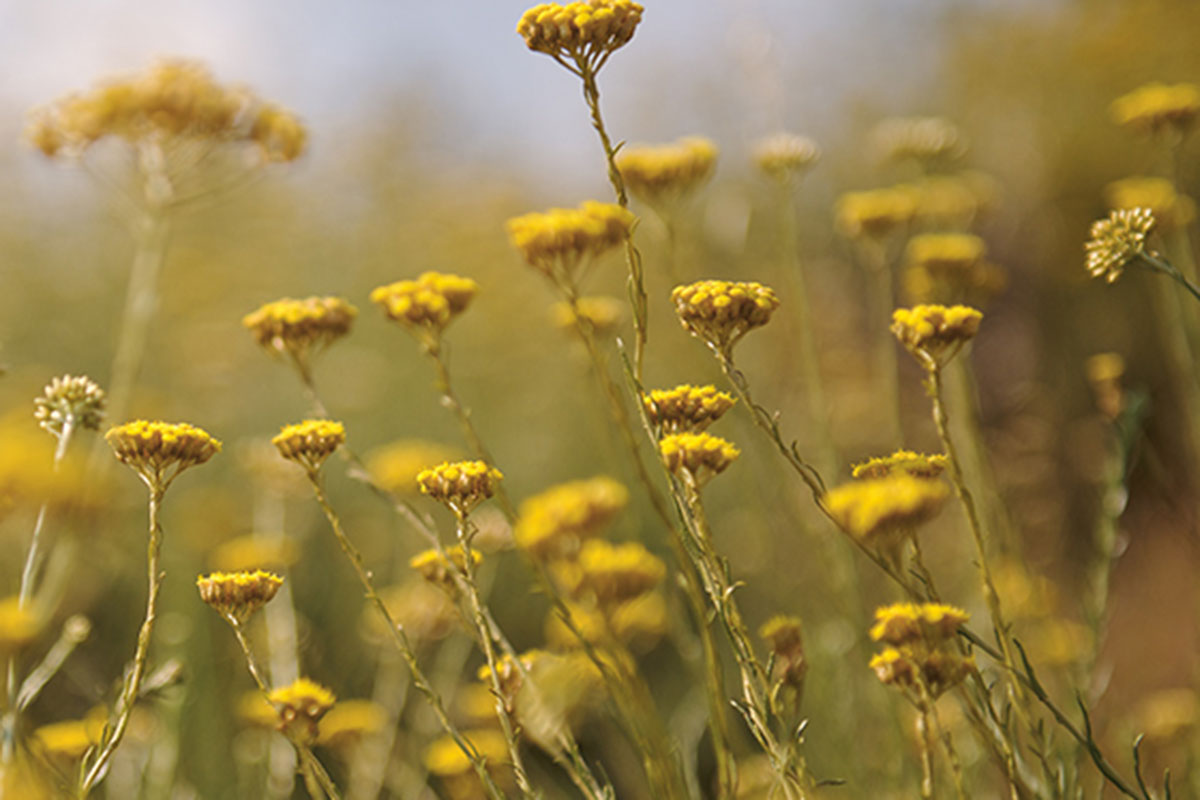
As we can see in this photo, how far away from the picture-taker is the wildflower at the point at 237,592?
1333mm

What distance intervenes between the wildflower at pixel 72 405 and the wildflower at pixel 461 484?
635 millimetres

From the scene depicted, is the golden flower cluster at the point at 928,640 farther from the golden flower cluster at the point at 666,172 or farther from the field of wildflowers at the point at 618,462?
the golden flower cluster at the point at 666,172

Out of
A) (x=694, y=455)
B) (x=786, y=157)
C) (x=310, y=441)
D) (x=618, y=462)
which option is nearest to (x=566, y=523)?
(x=694, y=455)

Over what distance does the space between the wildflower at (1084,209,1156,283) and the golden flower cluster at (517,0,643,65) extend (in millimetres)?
738

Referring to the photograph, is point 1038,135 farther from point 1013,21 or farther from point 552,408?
point 552,408

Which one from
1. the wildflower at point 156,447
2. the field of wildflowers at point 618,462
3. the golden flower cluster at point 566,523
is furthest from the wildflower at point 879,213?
the wildflower at point 156,447

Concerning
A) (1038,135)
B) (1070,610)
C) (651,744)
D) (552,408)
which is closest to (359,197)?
(552,408)

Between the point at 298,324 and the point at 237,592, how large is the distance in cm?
52

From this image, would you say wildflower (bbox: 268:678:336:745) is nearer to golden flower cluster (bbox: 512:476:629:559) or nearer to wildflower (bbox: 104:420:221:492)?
wildflower (bbox: 104:420:221:492)

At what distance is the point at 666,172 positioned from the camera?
1.89 m

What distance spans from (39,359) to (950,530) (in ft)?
15.8

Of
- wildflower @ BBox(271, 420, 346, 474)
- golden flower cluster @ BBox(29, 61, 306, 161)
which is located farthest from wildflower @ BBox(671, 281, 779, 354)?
golden flower cluster @ BBox(29, 61, 306, 161)

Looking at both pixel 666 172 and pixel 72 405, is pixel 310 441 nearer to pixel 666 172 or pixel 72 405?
pixel 72 405

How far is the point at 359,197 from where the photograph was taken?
8445 millimetres
